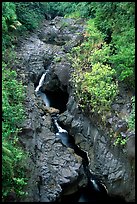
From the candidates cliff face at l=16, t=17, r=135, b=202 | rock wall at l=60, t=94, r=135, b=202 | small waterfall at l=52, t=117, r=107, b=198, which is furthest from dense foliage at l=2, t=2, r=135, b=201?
small waterfall at l=52, t=117, r=107, b=198

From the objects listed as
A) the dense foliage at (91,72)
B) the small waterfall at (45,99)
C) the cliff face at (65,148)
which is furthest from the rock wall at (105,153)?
the small waterfall at (45,99)

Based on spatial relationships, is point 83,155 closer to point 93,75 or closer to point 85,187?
point 85,187

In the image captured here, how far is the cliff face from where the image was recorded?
1304 centimetres

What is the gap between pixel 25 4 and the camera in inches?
912

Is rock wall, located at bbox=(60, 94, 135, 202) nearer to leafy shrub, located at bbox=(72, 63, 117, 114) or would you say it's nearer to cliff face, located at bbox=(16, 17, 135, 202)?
cliff face, located at bbox=(16, 17, 135, 202)

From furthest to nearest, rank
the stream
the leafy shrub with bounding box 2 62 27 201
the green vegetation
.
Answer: the green vegetation → the stream → the leafy shrub with bounding box 2 62 27 201

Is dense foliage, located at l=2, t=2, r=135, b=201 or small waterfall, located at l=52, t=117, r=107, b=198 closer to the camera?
dense foliage, located at l=2, t=2, r=135, b=201

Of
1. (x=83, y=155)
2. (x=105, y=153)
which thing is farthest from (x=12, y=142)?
(x=83, y=155)

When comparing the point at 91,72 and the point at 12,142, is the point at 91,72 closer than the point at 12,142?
No

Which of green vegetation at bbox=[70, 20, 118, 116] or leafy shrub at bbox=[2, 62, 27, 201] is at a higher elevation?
green vegetation at bbox=[70, 20, 118, 116]

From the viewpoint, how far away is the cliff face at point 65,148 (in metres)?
13.0

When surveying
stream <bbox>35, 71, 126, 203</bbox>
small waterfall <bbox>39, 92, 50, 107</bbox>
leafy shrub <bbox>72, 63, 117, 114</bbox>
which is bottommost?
stream <bbox>35, 71, 126, 203</bbox>

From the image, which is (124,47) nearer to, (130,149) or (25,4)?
(130,149)

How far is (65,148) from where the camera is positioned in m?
15.4
